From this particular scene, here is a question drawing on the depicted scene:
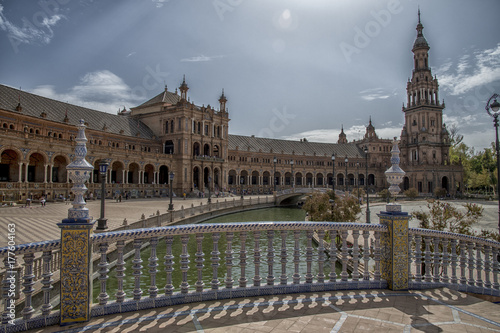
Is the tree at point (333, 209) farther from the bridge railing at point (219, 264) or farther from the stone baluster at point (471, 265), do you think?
the stone baluster at point (471, 265)

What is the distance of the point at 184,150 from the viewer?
56.1 meters

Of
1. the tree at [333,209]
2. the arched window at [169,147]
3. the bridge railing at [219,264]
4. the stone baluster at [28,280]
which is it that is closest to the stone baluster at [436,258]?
the bridge railing at [219,264]

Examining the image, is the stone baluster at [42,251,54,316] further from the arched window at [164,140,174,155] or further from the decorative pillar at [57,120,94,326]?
the arched window at [164,140,174,155]

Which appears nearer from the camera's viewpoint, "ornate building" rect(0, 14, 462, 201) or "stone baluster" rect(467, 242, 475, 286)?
"stone baluster" rect(467, 242, 475, 286)

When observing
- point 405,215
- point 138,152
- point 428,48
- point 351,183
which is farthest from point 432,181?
point 405,215

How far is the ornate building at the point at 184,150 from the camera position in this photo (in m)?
35.3

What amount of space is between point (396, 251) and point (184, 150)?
171 feet

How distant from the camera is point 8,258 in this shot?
3969 millimetres

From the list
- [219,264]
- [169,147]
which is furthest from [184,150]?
[219,264]

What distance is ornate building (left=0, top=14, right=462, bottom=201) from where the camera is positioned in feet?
116

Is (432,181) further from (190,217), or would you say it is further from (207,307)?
(207,307)

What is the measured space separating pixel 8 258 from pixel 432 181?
85.4m

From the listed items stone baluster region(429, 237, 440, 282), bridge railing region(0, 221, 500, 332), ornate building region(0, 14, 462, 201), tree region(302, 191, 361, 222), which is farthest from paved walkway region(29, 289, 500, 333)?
ornate building region(0, 14, 462, 201)

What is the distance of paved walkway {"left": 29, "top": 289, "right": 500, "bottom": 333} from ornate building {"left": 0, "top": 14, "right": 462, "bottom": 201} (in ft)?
93.1
